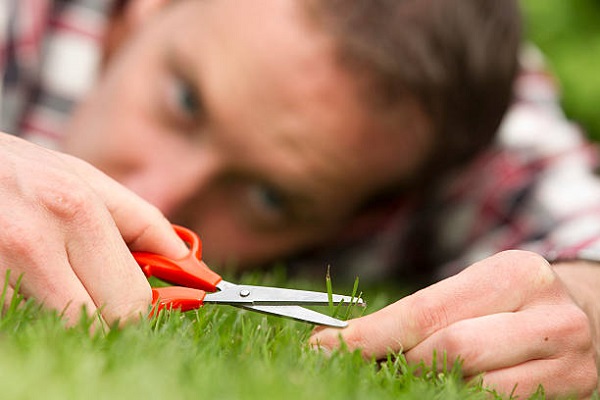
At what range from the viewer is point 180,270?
4.22ft

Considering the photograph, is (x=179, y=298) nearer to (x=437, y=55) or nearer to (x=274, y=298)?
(x=274, y=298)

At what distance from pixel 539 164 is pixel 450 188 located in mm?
326

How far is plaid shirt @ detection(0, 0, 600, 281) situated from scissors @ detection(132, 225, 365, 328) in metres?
1.53

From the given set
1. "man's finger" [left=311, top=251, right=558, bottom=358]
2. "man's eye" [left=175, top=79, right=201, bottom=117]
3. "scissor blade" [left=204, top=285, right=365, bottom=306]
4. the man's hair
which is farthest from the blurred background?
"scissor blade" [left=204, top=285, right=365, bottom=306]

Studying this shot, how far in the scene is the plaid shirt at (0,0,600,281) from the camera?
2.76m

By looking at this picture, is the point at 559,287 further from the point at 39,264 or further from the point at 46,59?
the point at 46,59

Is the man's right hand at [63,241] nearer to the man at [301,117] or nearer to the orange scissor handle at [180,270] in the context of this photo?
the orange scissor handle at [180,270]

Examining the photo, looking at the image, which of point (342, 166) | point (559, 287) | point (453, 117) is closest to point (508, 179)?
point (453, 117)

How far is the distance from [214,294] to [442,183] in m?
1.84

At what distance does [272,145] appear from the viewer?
2.23 meters

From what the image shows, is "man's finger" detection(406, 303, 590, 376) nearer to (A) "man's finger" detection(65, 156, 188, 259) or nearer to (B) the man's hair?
(A) "man's finger" detection(65, 156, 188, 259)

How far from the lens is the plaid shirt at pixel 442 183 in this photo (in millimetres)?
2758

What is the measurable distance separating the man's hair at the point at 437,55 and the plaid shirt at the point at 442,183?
0.37 metres

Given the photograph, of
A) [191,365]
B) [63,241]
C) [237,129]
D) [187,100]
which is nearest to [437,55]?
[237,129]
